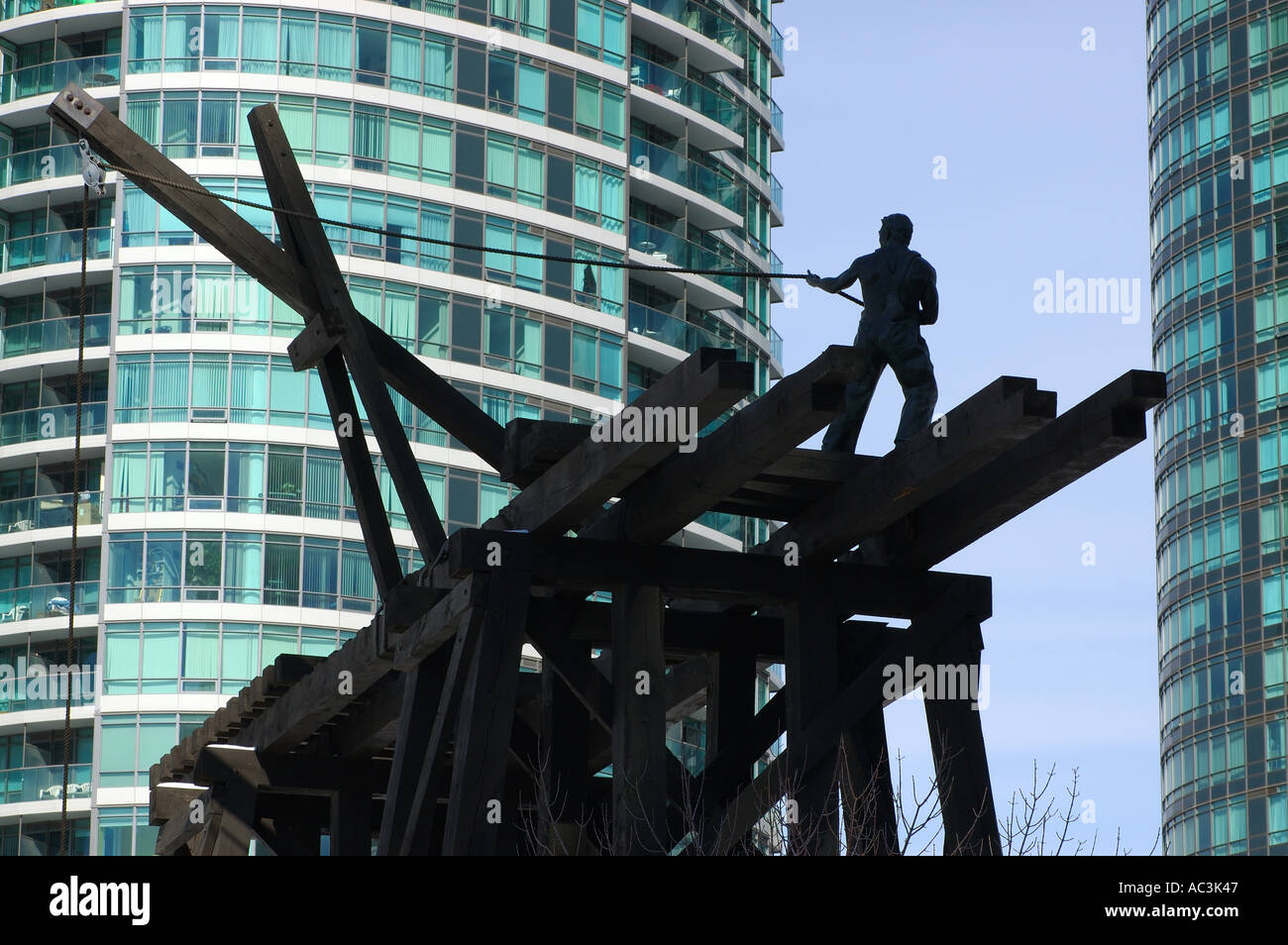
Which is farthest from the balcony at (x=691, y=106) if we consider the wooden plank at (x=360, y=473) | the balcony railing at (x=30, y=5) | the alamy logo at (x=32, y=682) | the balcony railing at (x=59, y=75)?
the wooden plank at (x=360, y=473)

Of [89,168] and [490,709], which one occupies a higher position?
[89,168]

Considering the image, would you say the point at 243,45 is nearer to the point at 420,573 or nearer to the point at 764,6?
the point at 764,6

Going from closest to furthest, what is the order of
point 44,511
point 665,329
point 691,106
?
point 44,511, point 665,329, point 691,106

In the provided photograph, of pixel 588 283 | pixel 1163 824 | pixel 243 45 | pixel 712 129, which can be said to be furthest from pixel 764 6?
pixel 1163 824

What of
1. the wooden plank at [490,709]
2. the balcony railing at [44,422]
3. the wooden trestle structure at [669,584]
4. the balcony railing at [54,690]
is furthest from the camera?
the balcony railing at [44,422]

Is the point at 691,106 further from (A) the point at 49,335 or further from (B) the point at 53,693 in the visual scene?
(B) the point at 53,693

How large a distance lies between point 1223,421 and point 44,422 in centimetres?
4269

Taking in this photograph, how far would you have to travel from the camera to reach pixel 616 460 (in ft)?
55.2

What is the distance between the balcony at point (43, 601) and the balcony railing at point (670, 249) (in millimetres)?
19892

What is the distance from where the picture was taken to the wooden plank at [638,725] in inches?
696

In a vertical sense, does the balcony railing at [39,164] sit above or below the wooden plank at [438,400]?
above

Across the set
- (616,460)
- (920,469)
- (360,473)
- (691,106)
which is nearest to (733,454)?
(616,460)
